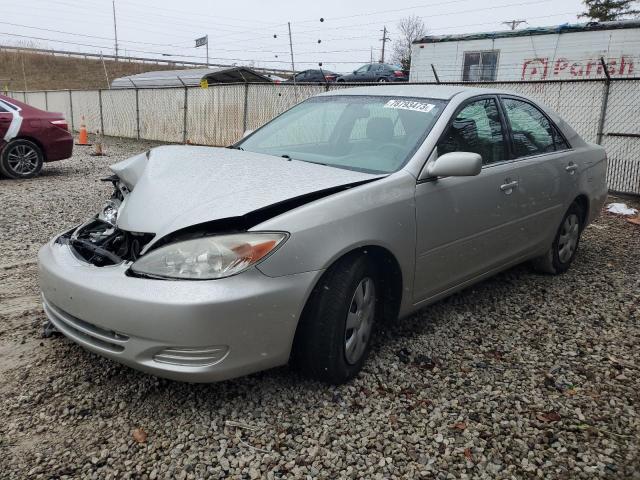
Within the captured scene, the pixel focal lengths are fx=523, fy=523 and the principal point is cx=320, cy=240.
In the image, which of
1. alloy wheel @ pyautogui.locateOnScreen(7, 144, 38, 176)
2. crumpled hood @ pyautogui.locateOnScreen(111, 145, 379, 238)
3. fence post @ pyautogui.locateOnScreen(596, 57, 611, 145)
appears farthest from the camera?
alloy wheel @ pyautogui.locateOnScreen(7, 144, 38, 176)

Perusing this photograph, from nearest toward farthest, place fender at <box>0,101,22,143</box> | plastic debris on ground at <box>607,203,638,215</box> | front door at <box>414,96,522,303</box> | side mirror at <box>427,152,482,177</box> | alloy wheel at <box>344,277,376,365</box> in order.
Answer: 1. alloy wheel at <box>344,277,376,365</box>
2. side mirror at <box>427,152,482,177</box>
3. front door at <box>414,96,522,303</box>
4. plastic debris on ground at <box>607,203,638,215</box>
5. fender at <box>0,101,22,143</box>

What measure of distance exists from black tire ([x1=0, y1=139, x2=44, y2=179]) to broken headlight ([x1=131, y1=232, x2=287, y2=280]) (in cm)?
794

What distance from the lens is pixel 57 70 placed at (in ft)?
173

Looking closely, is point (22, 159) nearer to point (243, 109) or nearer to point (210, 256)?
point (243, 109)

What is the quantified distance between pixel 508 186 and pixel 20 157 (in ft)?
27.5

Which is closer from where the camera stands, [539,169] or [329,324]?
[329,324]

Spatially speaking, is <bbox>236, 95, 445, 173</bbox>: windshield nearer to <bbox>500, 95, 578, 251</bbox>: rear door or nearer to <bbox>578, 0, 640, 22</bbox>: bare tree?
<bbox>500, 95, 578, 251</bbox>: rear door

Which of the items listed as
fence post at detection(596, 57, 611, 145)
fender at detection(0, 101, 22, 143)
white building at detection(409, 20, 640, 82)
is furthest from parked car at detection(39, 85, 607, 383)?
white building at detection(409, 20, 640, 82)

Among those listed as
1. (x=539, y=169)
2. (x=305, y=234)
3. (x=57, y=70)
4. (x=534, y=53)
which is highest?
(x=57, y=70)

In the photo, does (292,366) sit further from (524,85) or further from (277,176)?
(524,85)

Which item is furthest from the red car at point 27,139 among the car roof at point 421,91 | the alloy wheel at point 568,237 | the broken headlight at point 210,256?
the alloy wheel at point 568,237

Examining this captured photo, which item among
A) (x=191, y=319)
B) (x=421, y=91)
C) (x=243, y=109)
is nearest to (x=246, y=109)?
(x=243, y=109)

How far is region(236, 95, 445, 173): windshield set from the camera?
3.08m

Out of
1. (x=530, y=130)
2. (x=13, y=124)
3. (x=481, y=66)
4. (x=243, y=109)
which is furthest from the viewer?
(x=481, y=66)
